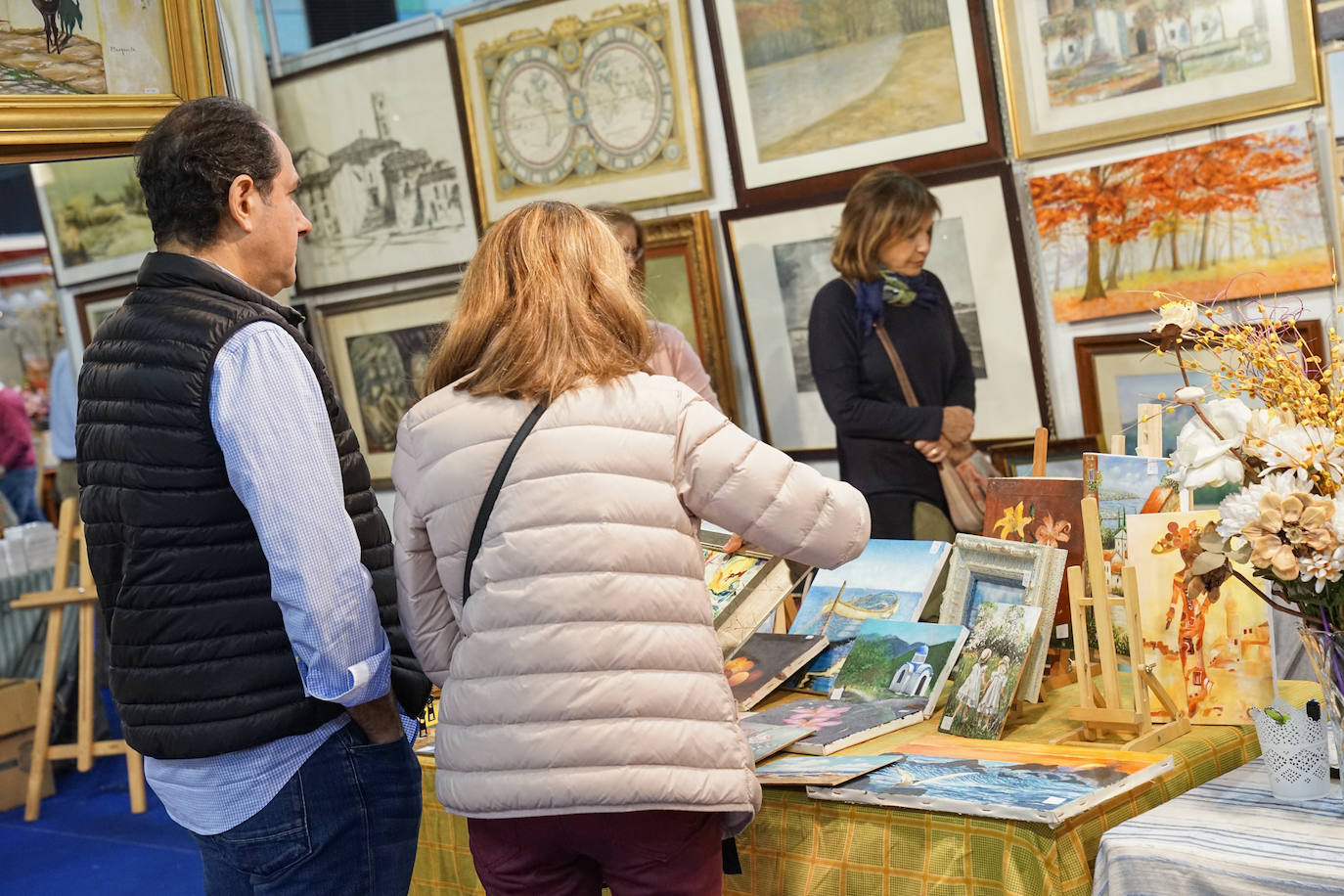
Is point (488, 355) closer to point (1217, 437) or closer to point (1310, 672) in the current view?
point (1217, 437)

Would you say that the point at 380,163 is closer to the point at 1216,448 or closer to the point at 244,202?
the point at 244,202

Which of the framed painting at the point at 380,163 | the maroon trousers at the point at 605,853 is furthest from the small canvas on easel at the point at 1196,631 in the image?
the framed painting at the point at 380,163

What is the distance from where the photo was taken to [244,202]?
187 centimetres

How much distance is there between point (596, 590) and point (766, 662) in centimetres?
94

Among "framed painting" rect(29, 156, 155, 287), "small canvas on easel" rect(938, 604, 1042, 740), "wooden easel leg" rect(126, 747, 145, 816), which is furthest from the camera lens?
"framed painting" rect(29, 156, 155, 287)

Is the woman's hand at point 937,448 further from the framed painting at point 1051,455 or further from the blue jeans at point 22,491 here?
the blue jeans at point 22,491

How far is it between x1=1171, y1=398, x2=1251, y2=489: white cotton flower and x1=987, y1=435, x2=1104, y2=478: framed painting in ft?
6.57

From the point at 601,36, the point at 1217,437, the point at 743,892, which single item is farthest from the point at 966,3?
the point at 743,892

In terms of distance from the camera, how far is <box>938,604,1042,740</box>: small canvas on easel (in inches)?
85.0

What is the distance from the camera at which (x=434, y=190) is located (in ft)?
17.4

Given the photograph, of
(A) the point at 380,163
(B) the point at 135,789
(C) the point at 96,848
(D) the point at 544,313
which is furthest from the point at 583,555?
(A) the point at 380,163

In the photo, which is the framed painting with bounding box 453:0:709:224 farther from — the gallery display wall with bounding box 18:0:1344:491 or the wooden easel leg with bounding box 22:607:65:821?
the wooden easel leg with bounding box 22:607:65:821

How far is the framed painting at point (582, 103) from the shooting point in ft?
15.3

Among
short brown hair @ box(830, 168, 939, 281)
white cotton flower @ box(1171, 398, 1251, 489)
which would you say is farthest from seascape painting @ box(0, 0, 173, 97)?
white cotton flower @ box(1171, 398, 1251, 489)
